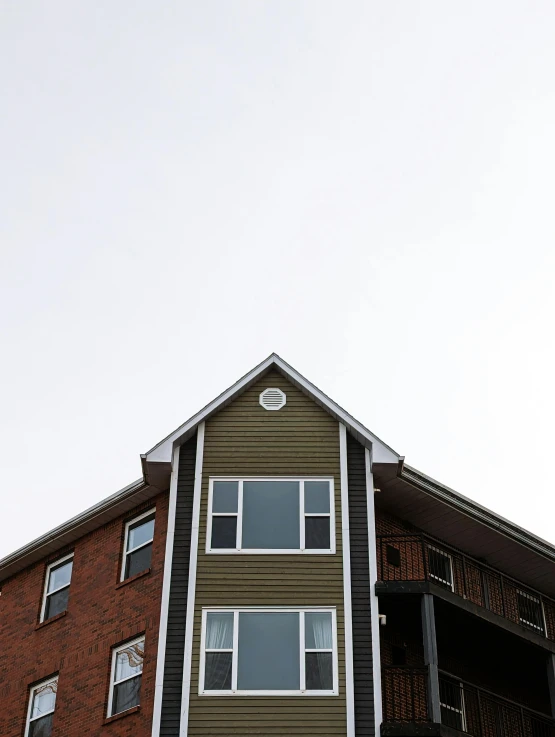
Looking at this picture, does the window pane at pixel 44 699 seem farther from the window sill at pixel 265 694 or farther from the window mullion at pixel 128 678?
the window sill at pixel 265 694

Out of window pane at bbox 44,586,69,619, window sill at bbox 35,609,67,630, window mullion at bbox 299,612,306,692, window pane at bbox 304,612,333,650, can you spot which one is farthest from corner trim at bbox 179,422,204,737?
window pane at bbox 44,586,69,619

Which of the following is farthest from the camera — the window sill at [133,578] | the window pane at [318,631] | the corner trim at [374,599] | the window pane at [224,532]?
the window sill at [133,578]

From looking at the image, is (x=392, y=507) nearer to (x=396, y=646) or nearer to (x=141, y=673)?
(x=396, y=646)

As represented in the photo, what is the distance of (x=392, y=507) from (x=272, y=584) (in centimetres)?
446

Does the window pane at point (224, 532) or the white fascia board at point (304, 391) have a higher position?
the white fascia board at point (304, 391)

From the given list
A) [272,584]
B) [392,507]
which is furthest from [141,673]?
[392,507]

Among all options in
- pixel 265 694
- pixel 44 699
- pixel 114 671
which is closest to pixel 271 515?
pixel 265 694

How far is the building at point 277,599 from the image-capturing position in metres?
25.5

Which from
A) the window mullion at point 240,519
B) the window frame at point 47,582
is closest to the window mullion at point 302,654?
the window mullion at point 240,519

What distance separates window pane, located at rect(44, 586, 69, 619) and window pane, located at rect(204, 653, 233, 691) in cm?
641

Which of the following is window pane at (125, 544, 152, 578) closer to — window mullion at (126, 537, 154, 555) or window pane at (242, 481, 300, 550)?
window mullion at (126, 537, 154, 555)

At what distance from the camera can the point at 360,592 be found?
26.5 meters

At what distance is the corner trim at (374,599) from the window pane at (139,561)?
5.52 meters

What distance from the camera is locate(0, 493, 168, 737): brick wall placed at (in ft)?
90.3
